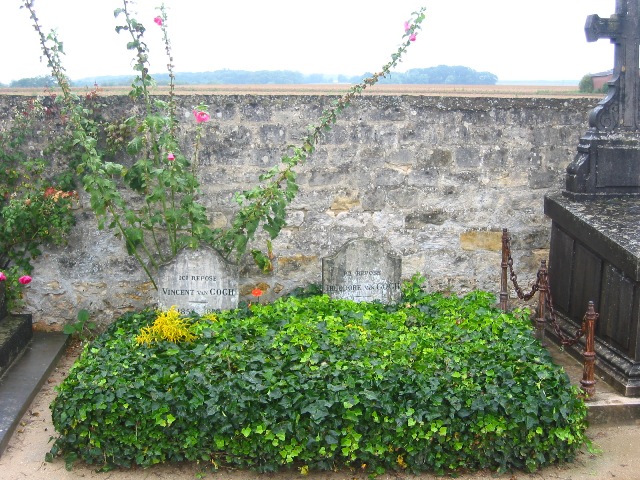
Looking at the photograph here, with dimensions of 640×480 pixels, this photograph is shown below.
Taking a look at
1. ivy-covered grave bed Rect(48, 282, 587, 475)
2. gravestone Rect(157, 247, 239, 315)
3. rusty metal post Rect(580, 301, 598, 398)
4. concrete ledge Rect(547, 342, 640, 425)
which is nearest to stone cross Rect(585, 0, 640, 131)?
rusty metal post Rect(580, 301, 598, 398)

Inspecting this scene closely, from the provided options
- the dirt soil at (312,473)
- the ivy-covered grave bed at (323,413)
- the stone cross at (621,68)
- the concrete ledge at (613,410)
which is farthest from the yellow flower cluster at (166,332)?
the stone cross at (621,68)

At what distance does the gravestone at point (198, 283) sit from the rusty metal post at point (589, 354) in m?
2.80

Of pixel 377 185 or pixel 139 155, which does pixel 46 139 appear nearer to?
pixel 139 155

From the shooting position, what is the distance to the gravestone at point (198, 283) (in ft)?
20.5

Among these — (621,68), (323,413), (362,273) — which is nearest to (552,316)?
(362,273)

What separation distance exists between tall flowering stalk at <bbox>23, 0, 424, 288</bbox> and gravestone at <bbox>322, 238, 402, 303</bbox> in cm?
62

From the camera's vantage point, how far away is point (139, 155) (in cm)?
682

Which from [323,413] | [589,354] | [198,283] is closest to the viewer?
[323,413]

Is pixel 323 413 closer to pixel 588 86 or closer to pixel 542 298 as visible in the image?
Result: pixel 542 298

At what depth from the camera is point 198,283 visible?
6277 millimetres

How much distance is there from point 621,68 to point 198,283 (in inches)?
160

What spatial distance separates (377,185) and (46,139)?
3.05 m

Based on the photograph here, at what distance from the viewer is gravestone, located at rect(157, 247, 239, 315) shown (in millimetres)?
6242

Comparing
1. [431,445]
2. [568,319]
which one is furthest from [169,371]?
[568,319]
